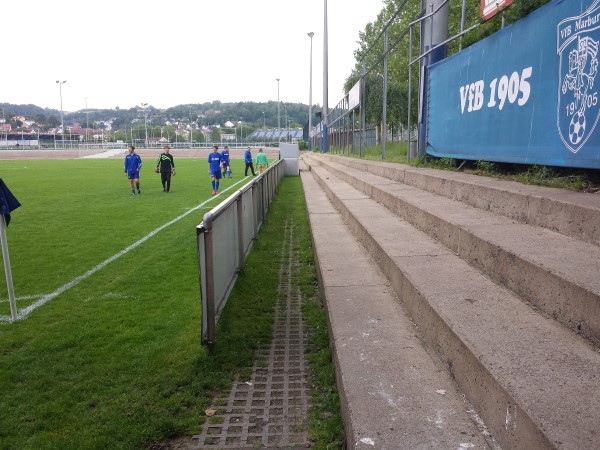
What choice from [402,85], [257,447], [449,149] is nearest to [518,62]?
[449,149]

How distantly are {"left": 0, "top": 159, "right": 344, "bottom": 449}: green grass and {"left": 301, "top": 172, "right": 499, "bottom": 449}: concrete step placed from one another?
905 millimetres

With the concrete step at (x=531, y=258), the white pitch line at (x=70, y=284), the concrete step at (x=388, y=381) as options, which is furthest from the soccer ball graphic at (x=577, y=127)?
the white pitch line at (x=70, y=284)

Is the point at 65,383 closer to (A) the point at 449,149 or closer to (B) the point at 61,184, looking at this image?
(A) the point at 449,149

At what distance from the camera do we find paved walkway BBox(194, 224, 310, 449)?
284 cm

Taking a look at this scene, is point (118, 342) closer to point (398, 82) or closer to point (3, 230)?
point (3, 230)

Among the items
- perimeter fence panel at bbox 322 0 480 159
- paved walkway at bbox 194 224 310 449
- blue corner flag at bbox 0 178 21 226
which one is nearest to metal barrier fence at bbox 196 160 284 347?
paved walkway at bbox 194 224 310 449

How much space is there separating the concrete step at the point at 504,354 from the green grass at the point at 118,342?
117 centimetres

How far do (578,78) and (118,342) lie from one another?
4.67 meters

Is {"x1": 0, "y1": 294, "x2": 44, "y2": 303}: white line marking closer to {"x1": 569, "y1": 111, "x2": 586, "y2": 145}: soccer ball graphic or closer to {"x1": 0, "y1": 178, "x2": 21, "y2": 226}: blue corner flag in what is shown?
{"x1": 0, "y1": 178, "x2": 21, "y2": 226}: blue corner flag

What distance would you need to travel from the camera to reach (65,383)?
11.8 feet

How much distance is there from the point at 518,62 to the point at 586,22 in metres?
1.39

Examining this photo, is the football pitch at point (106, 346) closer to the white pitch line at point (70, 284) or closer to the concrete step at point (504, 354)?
the white pitch line at point (70, 284)

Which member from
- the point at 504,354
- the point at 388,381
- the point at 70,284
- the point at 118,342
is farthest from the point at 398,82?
the point at 504,354

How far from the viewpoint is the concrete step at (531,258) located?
256cm
